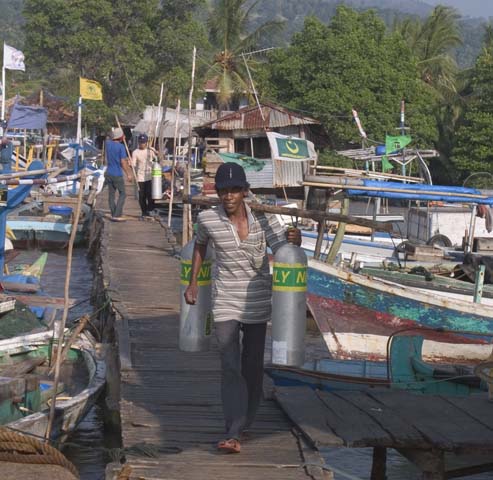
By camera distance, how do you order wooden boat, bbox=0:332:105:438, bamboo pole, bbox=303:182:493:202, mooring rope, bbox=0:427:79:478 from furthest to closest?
bamboo pole, bbox=303:182:493:202, wooden boat, bbox=0:332:105:438, mooring rope, bbox=0:427:79:478

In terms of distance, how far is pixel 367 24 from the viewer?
1710 inches

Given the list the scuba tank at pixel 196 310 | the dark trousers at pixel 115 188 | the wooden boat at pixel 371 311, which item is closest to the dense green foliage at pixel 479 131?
the dark trousers at pixel 115 188

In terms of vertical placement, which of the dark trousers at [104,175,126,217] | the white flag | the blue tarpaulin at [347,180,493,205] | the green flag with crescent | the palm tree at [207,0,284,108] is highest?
the palm tree at [207,0,284,108]

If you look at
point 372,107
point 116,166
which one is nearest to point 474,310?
point 116,166

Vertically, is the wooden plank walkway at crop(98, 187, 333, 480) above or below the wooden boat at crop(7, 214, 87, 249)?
above

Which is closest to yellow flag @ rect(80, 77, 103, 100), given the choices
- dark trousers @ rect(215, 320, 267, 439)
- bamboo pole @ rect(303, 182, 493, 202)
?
bamboo pole @ rect(303, 182, 493, 202)

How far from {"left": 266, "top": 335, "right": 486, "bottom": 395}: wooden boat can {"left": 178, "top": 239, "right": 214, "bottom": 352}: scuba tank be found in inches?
67.8

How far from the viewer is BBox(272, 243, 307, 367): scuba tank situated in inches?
248

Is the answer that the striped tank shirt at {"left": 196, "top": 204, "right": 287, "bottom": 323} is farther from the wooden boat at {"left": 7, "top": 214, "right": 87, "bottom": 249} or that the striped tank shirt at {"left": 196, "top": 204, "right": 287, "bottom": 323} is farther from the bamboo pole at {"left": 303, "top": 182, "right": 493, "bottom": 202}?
the wooden boat at {"left": 7, "top": 214, "right": 87, "bottom": 249}

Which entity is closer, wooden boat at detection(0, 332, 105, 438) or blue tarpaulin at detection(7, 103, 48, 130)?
wooden boat at detection(0, 332, 105, 438)

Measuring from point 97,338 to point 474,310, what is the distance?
4473 mm

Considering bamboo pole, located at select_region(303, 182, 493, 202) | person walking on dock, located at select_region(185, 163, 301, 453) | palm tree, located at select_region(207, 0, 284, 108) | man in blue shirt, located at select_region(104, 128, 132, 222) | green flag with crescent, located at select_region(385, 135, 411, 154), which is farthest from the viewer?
palm tree, located at select_region(207, 0, 284, 108)

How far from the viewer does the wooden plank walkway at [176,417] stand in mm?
5996

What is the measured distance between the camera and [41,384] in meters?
9.06
